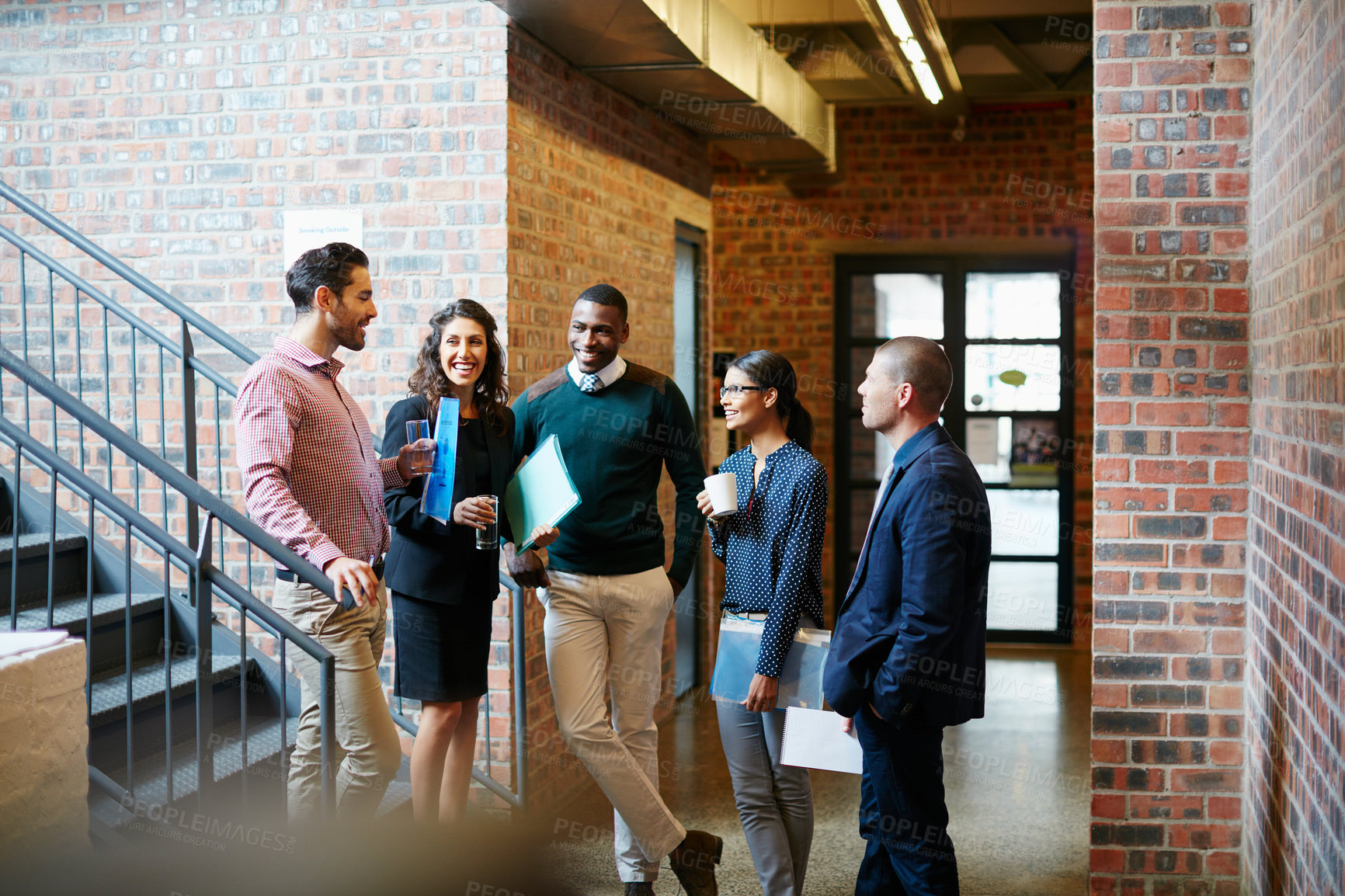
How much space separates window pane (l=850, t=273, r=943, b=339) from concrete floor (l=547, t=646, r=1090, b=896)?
286cm

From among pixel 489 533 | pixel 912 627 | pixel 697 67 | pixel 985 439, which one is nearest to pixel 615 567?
pixel 489 533

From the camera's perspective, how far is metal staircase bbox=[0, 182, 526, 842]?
2.86m

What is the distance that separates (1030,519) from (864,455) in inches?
47.8

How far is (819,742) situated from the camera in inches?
111

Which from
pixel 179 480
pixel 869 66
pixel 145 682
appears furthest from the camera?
pixel 869 66

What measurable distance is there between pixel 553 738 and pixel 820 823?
1.09 m

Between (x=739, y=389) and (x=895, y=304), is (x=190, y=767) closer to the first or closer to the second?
(x=739, y=389)

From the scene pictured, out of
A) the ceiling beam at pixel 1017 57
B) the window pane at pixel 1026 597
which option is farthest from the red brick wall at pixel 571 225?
the window pane at pixel 1026 597

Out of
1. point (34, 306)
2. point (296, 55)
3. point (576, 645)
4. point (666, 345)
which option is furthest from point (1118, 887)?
point (34, 306)

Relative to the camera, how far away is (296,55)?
429 cm

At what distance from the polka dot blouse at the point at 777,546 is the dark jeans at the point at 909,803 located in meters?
0.35

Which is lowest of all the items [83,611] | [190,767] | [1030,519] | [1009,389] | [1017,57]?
[190,767]

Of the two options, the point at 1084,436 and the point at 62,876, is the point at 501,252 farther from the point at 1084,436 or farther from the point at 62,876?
the point at 1084,436

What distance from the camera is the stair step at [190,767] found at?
9.78ft
